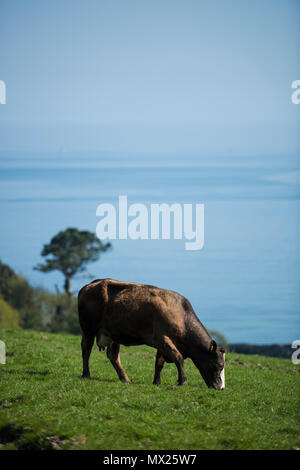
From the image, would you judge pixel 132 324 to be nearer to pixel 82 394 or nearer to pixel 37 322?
pixel 82 394

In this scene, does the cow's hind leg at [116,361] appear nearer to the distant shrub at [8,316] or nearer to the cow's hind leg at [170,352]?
the cow's hind leg at [170,352]

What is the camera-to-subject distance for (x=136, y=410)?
1527cm

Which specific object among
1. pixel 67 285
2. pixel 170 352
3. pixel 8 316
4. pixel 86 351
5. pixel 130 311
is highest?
pixel 130 311

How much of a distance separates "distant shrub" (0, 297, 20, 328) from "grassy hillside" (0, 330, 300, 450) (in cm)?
5081

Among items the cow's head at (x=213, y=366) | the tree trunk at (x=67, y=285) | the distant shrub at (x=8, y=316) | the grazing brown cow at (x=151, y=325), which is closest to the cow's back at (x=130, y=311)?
the grazing brown cow at (x=151, y=325)

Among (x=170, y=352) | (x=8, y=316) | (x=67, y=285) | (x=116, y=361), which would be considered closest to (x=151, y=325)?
(x=170, y=352)

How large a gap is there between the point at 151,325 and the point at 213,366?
1.94 meters

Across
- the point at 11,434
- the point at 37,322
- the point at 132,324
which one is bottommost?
the point at 37,322

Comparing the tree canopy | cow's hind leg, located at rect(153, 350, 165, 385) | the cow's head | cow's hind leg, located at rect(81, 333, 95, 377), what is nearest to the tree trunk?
the tree canopy

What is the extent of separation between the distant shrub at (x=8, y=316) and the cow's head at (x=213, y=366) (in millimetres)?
55117

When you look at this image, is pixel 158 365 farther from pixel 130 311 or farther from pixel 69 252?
pixel 69 252

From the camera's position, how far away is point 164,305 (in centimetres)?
1812
